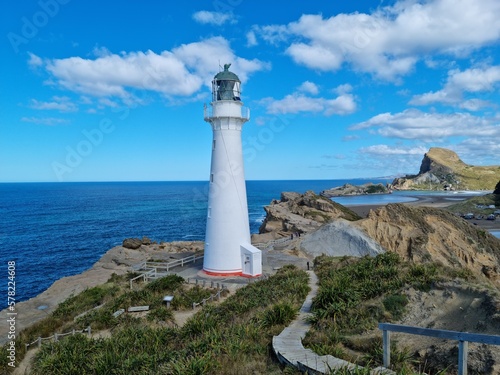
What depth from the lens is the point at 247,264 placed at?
64.1ft

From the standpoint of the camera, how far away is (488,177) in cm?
16812

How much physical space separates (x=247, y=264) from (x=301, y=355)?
41.9 ft

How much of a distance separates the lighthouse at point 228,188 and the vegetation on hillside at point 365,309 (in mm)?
7578

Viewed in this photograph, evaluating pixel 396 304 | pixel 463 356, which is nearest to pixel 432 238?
pixel 396 304

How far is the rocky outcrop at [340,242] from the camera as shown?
26.8 m

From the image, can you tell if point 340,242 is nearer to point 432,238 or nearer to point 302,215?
point 432,238

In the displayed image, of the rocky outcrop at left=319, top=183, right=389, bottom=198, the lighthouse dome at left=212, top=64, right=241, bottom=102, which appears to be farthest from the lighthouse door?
the rocky outcrop at left=319, top=183, right=389, bottom=198

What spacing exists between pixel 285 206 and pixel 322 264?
36.5m

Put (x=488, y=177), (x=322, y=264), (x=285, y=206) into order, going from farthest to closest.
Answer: (x=488, y=177)
(x=285, y=206)
(x=322, y=264)

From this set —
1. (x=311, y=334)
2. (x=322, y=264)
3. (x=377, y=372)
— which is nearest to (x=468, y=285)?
(x=311, y=334)

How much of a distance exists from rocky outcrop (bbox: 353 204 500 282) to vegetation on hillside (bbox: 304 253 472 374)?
49.0 feet

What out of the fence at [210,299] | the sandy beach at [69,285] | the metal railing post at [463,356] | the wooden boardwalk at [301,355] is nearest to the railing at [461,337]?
the metal railing post at [463,356]

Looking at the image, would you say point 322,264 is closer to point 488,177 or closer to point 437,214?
point 437,214

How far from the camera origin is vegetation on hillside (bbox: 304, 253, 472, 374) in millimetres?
6821
